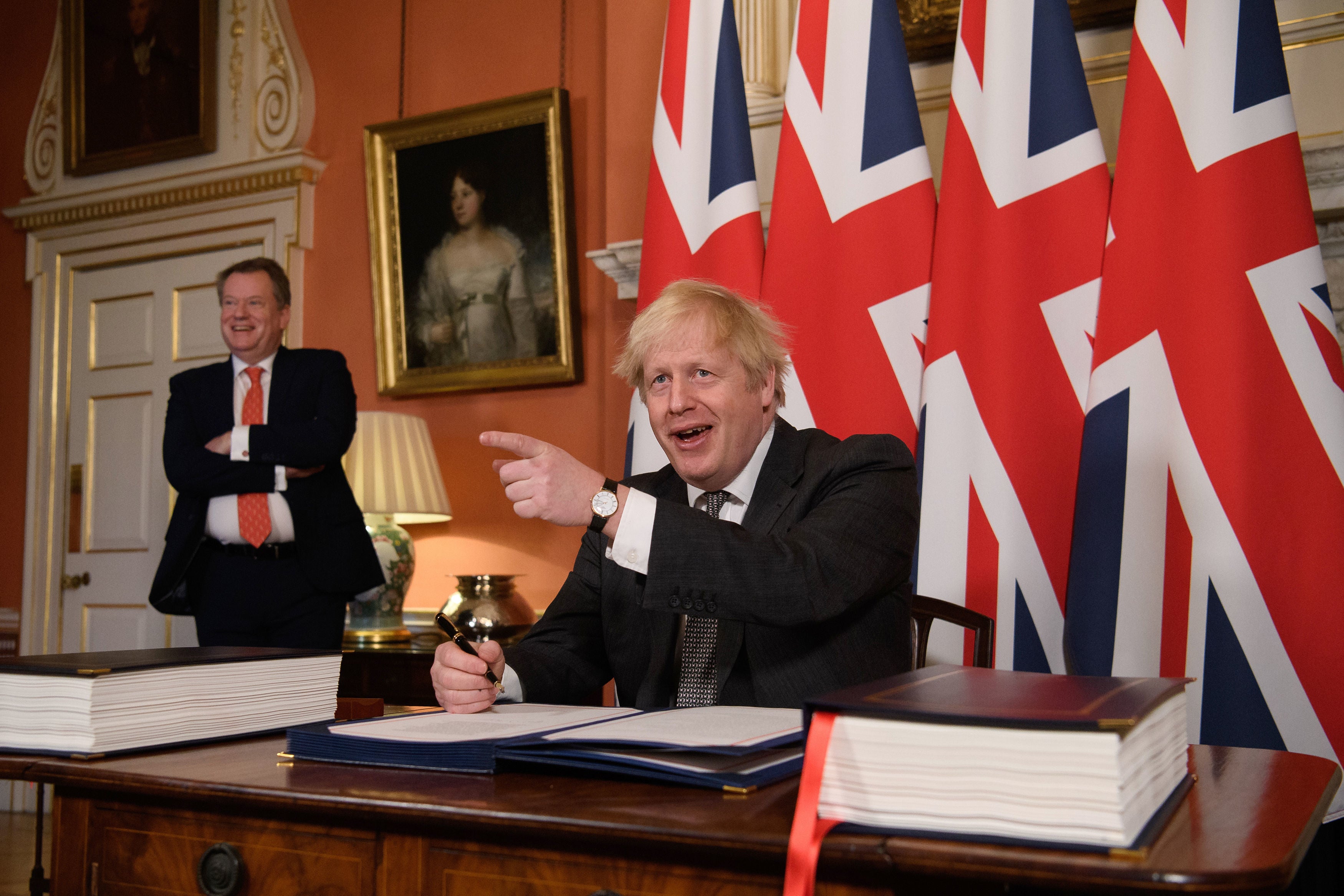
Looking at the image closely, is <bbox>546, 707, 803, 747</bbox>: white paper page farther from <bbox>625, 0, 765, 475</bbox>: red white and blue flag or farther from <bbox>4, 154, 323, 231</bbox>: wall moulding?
<bbox>4, 154, 323, 231</bbox>: wall moulding

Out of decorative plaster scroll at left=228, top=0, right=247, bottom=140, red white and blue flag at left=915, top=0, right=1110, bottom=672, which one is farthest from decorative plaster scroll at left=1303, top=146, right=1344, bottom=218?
decorative plaster scroll at left=228, top=0, right=247, bottom=140

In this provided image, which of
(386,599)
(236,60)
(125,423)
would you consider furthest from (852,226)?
(125,423)

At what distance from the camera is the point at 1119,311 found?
8.05 feet

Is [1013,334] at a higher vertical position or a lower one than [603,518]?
higher

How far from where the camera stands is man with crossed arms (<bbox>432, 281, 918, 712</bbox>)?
1.21 metres

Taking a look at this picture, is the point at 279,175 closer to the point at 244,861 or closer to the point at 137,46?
the point at 137,46

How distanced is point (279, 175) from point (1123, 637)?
3.61 meters

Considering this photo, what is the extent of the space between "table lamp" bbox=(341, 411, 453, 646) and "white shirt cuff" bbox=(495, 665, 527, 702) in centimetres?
222

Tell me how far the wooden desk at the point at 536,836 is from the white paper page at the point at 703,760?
2 cm

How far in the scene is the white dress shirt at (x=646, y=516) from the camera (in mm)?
1208

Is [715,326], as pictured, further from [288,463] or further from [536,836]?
[288,463]

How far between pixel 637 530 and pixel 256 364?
2311 mm

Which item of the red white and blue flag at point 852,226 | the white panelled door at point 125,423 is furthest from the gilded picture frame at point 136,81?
the red white and blue flag at point 852,226

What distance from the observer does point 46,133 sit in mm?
5168
